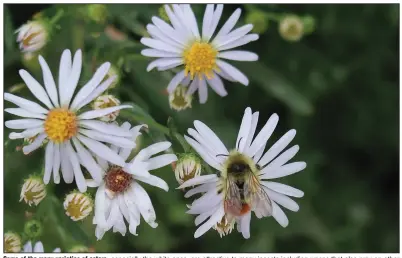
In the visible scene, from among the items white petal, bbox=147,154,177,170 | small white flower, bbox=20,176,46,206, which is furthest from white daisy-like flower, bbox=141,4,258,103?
small white flower, bbox=20,176,46,206

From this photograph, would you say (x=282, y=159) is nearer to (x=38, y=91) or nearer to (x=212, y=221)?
(x=212, y=221)

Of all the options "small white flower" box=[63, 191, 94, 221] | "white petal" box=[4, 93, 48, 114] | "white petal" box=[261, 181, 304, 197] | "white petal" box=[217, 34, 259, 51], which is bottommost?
"small white flower" box=[63, 191, 94, 221]

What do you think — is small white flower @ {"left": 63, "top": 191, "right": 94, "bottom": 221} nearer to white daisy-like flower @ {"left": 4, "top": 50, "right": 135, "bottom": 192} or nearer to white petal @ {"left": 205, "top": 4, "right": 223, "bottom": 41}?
white daisy-like flower @ {"left": 4, "top": 50, "right": 135, "bottom": 192}

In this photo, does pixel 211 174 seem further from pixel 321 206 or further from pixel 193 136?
pixel 321 206

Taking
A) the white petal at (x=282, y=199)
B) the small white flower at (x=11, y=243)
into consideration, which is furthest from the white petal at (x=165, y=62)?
the small white flower at (x=11, y=243)

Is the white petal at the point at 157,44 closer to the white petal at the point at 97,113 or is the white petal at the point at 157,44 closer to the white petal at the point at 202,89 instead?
the white petal at the point at 202,89

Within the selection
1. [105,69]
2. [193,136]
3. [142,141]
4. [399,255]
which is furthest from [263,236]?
[105,69]

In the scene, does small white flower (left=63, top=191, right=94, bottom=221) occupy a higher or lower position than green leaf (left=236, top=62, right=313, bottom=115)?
lower

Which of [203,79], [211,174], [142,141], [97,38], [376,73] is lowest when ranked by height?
[211,174]

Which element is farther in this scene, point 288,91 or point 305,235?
point 305,235
